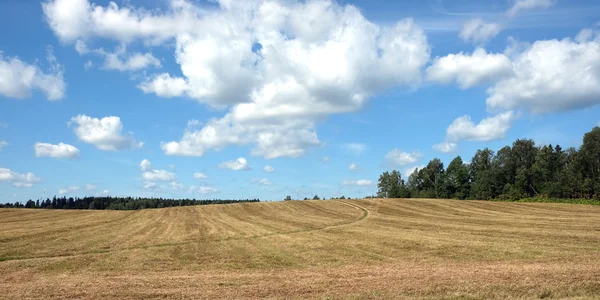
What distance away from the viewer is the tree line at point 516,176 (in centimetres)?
10794

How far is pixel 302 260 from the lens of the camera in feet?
80.0

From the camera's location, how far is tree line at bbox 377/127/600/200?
107938 millimetres

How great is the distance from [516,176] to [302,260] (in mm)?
114415

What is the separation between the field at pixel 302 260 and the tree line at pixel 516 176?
77540 mm

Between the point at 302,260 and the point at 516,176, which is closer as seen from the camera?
the point at 302,260

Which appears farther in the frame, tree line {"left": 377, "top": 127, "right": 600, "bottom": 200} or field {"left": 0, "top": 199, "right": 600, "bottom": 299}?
tree line {"left": 377, "top": 127, "right": 600, "bottom": 200}

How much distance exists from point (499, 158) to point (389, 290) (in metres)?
132

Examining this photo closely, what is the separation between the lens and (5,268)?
21.8 m

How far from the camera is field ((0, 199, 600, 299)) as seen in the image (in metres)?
15.9

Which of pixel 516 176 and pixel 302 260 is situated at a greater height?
pixel 516 176

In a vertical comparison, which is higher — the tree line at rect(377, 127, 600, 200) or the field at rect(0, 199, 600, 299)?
the tree line at rect(377, 127, 600, 200)

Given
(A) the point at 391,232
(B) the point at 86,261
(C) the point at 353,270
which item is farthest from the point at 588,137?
(B) the point at 86,261

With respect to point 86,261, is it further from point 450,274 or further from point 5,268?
point 450,274

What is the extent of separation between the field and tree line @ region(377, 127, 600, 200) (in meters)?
77.5
